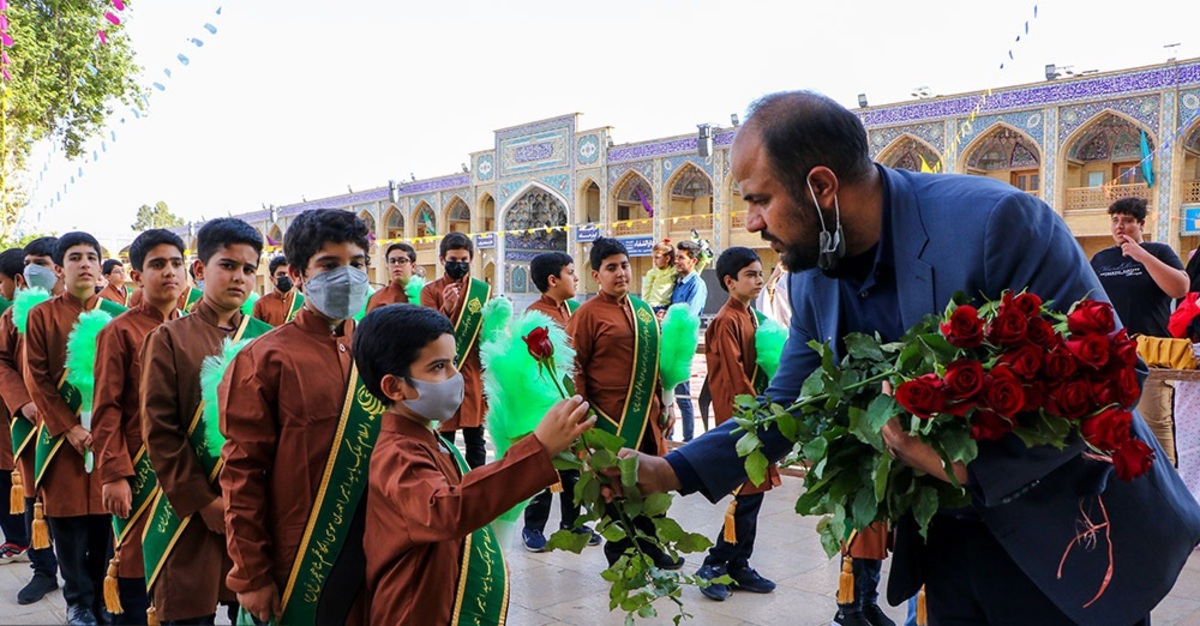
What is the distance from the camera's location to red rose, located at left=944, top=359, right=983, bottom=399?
134 centimetres

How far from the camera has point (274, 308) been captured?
7508 mm

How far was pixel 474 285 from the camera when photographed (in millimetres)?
6434

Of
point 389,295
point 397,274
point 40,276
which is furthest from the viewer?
point 397,274

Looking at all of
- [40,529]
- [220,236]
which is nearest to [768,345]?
[220,236]

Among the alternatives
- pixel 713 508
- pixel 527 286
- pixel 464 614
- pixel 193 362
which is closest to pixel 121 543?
pixel 193 362

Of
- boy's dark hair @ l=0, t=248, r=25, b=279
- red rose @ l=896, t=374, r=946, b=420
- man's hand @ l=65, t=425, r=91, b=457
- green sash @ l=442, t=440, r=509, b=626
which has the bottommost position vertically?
green sash @ l=442, t=440, r=509, b=626

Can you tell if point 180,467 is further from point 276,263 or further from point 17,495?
point 276,263

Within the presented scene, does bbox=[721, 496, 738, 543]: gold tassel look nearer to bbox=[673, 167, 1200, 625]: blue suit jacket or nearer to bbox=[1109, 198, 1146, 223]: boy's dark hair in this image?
bbox=[673, 167, 1200, 625]: blue suit jacket

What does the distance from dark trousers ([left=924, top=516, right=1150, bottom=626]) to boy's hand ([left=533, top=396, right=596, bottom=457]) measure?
781 mm

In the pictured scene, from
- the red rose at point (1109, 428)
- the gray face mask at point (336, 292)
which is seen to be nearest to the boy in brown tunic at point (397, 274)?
the gray face mask at point (336, 292)

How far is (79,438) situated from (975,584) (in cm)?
370

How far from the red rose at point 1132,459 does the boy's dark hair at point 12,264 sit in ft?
20.1

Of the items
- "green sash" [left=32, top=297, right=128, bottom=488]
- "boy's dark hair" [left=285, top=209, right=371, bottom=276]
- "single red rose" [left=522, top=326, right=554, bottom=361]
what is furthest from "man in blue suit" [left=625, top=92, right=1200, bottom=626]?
"green sash" [left=32, top=297, right=128, bottom=488]

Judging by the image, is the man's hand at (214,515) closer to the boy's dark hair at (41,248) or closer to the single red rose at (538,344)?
the single red rose at (538,344)
